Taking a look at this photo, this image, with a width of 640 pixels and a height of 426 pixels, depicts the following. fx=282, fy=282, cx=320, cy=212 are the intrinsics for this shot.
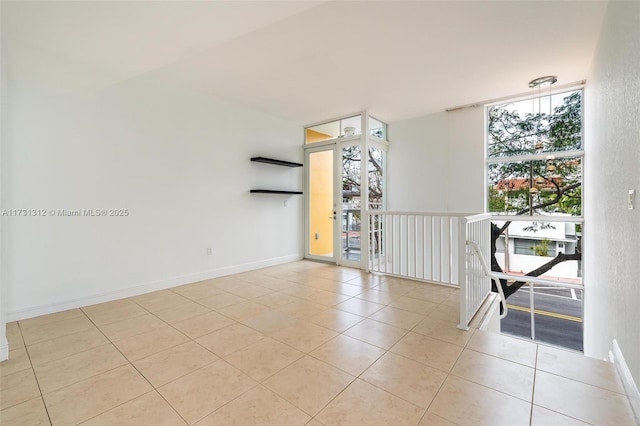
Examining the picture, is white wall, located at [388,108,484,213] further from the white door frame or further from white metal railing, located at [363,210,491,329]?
the white door frame

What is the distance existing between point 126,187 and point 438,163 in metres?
4.70

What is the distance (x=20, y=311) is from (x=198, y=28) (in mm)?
3136

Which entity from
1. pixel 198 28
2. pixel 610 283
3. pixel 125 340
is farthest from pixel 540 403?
pixel 198 28

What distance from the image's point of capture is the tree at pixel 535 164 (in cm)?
395

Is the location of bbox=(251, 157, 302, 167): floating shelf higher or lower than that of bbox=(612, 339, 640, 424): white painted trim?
higher

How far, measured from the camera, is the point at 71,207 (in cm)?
300

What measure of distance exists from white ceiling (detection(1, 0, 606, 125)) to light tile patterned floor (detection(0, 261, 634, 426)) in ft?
8.56

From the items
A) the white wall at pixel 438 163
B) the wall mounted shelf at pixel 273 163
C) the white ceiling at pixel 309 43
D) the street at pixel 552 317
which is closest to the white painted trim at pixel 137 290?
the wall mounted shelf at pixel 273 163

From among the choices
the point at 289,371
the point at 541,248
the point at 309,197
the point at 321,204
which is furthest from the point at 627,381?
the point at 309,197

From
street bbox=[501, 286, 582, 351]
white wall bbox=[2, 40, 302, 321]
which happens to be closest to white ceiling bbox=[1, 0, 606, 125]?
white wall bbox=[2, 40, 302, 321]

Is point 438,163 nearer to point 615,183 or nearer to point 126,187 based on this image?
point 615,183

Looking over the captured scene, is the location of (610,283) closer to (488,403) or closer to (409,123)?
(488,403)

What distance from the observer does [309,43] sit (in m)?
2.75

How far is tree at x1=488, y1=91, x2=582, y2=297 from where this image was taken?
3.95 metres
